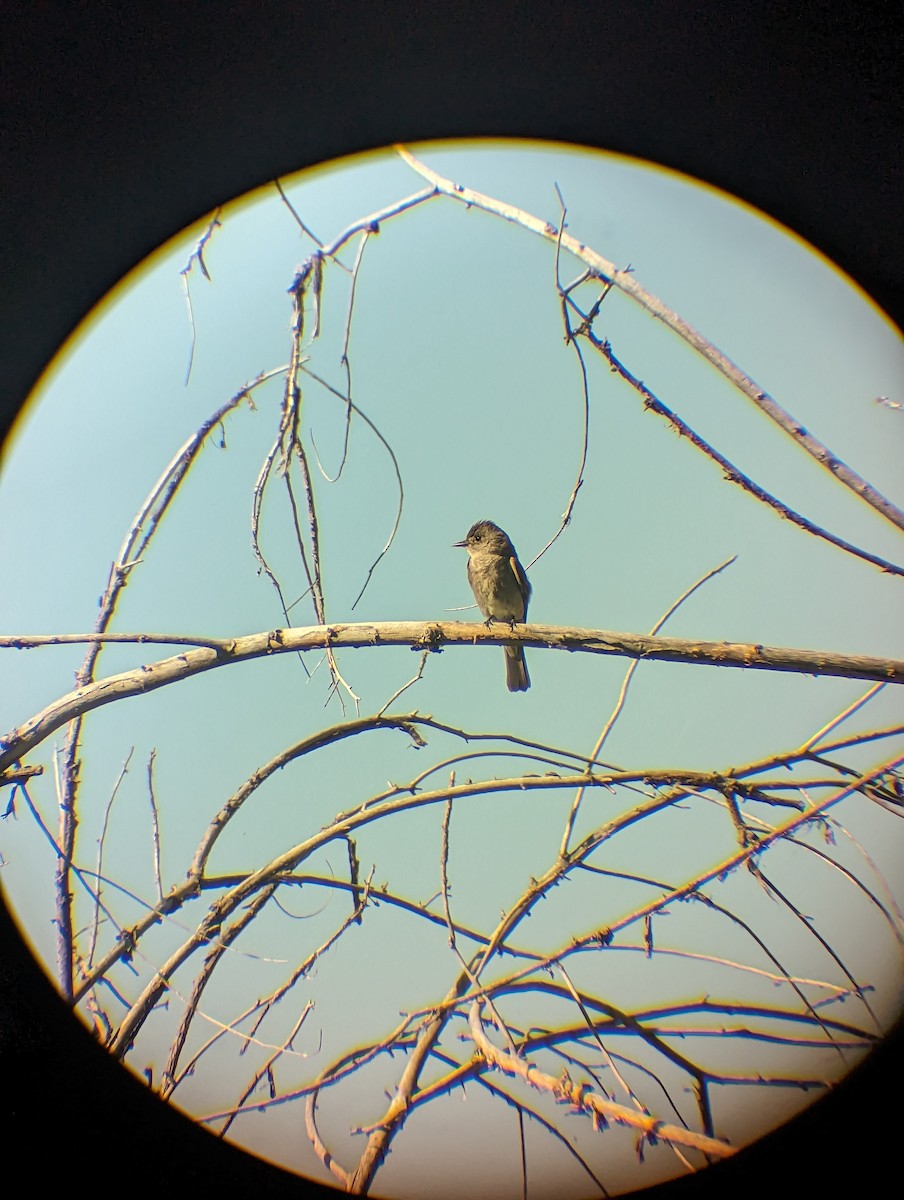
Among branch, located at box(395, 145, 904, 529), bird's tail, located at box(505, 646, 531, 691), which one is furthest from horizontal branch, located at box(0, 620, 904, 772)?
bird's tail, located at box(505, 646, 531, 691)

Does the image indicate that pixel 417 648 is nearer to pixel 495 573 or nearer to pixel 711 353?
pixel 711 353

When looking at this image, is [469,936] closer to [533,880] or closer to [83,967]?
[533,880]

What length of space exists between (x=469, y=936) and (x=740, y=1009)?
843mm

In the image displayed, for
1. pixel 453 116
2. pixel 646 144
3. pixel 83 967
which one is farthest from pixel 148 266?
pixel 83 967

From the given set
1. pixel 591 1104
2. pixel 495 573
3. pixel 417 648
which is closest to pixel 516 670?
pixel 495 573

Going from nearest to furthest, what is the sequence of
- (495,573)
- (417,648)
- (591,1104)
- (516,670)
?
1. (591,1104)
2. (417,648)
3. (516,670)
4. (495,573)

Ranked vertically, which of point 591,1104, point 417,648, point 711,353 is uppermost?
point 711,353

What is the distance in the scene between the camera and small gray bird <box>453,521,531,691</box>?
4.61 m

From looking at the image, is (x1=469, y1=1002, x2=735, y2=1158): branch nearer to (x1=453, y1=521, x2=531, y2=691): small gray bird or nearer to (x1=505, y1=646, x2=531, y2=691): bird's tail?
(x1=505, y1=646, x2=531, y2=691): bird's tail

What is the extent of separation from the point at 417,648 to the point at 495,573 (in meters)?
2.38

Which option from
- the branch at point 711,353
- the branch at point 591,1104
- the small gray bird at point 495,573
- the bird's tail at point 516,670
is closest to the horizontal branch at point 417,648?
the branch at point 711,353

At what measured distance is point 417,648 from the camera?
89.0 inches

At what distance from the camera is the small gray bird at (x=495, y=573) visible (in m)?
4.61

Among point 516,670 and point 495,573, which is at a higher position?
point 495,573
